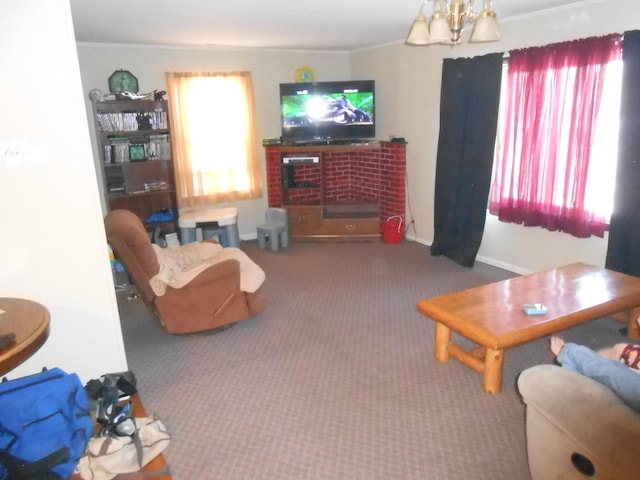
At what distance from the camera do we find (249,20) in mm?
3758

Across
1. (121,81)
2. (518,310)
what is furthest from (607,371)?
(121,81)

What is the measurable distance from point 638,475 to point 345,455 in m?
1.16

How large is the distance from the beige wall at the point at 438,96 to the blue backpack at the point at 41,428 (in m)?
3.62

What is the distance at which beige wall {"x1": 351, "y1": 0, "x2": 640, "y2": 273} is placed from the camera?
3402 millimetres

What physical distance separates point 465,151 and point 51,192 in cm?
348

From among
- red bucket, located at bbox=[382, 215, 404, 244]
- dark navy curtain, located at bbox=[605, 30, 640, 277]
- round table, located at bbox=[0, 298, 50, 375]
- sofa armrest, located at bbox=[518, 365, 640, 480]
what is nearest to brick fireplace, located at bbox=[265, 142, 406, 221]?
red bucket, located at bbox=[382, 215, 404, 244]

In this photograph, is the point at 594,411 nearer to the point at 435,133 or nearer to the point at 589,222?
the point at 589,222

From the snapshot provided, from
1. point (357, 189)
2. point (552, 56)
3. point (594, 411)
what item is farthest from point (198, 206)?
point (594, 411)

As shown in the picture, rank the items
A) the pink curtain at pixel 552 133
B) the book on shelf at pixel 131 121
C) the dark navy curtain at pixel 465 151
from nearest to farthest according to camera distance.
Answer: the pink curtain at pixel 552 133 → the dark navy curtain at pixel 465 151 → the book on shelf at pixel 131 121

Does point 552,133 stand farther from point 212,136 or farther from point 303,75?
point 212,136

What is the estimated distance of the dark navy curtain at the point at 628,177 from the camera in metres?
3.07

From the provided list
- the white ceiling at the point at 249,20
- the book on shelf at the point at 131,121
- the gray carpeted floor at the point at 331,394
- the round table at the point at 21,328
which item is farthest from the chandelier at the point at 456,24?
the book on shelf at the point at 131,121

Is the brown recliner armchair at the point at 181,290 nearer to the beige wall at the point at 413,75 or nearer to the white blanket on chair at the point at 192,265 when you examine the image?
the white blanket on chair at the point at 192,265

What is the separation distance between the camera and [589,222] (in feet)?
11.7
